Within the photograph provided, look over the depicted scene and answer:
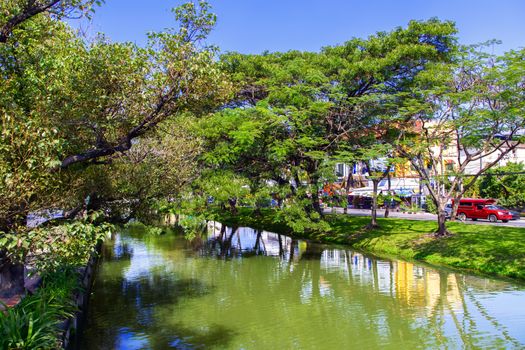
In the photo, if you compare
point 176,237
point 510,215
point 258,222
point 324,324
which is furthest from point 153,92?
point 510,215

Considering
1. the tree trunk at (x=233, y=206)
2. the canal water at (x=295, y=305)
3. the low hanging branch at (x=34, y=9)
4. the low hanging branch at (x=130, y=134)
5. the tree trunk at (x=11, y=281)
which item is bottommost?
the canal water at (x=295, y=305)

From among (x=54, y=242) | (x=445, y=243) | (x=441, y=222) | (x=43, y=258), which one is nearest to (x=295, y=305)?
(x=43, y=258)

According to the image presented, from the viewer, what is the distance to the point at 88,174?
12578 mm

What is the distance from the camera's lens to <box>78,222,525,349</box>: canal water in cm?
1109

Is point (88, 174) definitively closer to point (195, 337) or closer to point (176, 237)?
point (195, 337)

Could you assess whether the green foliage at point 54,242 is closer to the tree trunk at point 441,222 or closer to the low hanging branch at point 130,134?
the low hanging branch at point 130,134

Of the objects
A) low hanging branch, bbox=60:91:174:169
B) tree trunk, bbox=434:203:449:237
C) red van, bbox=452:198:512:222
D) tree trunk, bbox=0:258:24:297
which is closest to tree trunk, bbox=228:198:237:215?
red van, bbox=452:198:512:222

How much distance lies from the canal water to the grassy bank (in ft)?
3.77

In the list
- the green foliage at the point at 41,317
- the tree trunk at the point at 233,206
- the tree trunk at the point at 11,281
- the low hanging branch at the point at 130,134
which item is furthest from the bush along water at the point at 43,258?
the tree trunk at the point at 233,206

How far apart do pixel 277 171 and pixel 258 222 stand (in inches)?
524

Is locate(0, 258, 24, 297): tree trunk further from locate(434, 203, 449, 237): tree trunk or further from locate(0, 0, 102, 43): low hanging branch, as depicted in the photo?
locate(434, 203, 449, 237): tree trunk

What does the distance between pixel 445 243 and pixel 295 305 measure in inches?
427

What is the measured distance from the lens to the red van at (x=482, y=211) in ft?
109

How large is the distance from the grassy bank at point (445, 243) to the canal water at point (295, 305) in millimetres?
1151
